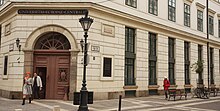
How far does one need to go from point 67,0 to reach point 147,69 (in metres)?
8.63

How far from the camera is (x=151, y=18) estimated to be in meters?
21.3

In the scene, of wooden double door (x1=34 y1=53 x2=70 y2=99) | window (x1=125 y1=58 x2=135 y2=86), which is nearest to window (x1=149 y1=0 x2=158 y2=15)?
window (x1=125 y1=58 x2=135 y2=86)

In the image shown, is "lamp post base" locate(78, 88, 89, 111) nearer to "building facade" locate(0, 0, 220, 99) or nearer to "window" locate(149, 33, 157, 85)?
"building facade" locate(0, 0, 220, 99)

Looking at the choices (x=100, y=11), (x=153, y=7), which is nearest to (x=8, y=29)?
(x=100, y=11)

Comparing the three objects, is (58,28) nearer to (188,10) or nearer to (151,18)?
(151,18)

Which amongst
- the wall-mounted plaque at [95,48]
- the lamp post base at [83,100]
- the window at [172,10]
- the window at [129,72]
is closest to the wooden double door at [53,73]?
the wall-mounted plaque at [95,48]

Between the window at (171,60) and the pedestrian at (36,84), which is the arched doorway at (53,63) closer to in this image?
the pedestrian at (36,84)

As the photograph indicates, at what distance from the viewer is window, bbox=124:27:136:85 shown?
62.8 feet

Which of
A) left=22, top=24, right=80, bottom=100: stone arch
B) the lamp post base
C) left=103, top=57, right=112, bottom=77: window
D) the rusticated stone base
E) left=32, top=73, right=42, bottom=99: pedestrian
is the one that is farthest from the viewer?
the rusticated stone base

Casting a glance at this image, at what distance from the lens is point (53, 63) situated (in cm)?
1650

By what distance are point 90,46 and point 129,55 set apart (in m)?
4.02

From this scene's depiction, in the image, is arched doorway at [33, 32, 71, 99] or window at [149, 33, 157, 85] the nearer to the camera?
arched doorway at [33, 32, 71, 99]

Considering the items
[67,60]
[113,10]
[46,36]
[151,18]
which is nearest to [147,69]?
[151,18]

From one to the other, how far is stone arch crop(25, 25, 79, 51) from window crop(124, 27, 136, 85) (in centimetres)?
470
